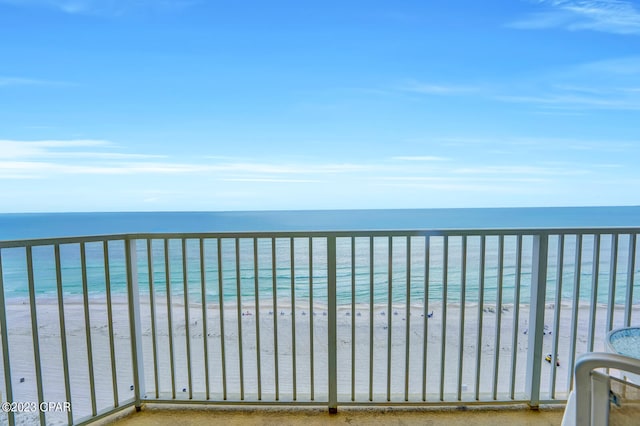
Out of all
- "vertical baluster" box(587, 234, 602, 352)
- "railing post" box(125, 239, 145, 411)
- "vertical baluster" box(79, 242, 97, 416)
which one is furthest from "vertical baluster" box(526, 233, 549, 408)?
"vertical baluster" box(79, 242, 97, 416)

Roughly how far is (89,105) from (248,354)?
4536 mm

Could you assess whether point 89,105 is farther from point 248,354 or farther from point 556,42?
point 556,42

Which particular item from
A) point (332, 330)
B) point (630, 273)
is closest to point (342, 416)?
point (332, 330)

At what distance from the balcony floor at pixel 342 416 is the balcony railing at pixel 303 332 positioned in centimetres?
5

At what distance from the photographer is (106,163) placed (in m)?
10.4

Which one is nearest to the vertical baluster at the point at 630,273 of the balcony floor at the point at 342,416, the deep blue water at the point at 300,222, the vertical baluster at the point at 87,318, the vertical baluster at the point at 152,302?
the balcony floor at the point at 342,416

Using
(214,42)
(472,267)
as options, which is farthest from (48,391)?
(472,267)

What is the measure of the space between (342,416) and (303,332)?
4088mm

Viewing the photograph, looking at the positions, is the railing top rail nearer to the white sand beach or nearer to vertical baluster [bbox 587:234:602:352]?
vertical baluster [bbox 587:234:602:352]

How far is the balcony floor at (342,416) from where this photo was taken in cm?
193

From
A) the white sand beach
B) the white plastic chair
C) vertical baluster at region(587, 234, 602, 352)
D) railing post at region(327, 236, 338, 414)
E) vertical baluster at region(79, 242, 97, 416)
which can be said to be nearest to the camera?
the white plastic chair

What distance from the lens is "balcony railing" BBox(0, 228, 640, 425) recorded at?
1898 mm

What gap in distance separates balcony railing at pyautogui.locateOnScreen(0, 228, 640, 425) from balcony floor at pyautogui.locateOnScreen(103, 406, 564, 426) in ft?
0.18

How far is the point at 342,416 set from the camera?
1.99m
